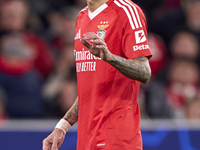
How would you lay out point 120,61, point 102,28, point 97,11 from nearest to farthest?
point 120,61 → point 102,28 → point 97,11

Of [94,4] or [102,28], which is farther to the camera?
[94,4]

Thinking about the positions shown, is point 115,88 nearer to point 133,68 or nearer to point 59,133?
point 133,68

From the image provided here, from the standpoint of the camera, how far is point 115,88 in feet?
8.89

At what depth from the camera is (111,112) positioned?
271 centimetres

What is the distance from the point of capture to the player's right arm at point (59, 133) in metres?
Result: 3.04

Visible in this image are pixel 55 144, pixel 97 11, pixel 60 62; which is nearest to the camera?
pixel 97 11

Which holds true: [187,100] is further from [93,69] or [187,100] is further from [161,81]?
[93,69]

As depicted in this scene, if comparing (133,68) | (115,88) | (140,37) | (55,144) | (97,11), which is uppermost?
(97,11)

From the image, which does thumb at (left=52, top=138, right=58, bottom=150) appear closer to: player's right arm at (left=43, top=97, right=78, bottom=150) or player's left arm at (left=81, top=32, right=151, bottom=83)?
player's right arm at (left=43, top=97, right=78, bottom=150)

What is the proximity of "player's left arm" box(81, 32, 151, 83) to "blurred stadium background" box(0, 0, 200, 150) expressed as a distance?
258 cm

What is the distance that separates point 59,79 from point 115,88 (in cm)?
363

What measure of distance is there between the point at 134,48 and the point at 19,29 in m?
4.00

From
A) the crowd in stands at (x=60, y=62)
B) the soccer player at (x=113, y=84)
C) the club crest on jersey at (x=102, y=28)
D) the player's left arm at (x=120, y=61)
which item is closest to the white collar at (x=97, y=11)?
the soccer player at (x=113, y=84)

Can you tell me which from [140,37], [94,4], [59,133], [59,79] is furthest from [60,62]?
[140,37]
